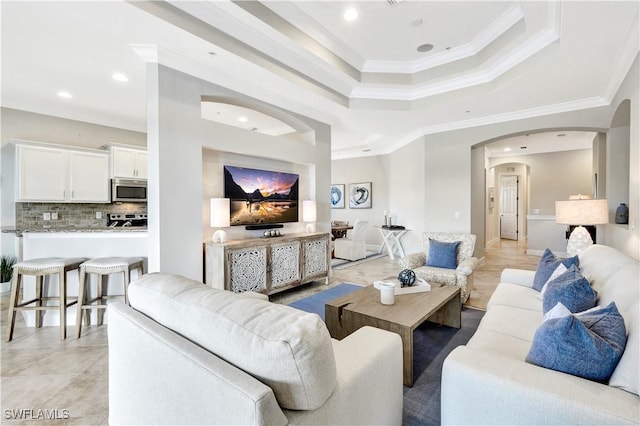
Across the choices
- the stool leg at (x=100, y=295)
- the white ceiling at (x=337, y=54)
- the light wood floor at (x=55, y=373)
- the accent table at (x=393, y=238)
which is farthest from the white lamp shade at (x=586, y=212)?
the stool leg at (x=100, y=295)

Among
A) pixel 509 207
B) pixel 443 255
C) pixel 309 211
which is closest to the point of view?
pixel 443 255

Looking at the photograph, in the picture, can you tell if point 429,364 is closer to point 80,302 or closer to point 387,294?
point 387,294

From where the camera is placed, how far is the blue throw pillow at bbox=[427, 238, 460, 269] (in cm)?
392

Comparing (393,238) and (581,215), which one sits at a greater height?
(581,215)

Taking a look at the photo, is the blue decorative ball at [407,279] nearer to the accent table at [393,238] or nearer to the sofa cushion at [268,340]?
the sofa cushion at [268,340]

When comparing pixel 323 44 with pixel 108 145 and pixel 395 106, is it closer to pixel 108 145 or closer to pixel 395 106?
pixel 395 106

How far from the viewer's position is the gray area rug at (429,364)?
179cm

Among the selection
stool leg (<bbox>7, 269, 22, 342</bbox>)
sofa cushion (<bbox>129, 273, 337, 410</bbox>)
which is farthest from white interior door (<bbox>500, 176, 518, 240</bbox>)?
stool leg (<bbox>7, 269, 22, 342</bbox>)

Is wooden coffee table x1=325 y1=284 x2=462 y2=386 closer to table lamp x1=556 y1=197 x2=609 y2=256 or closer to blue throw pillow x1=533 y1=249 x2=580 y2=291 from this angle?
blue throw pillow x1=533 y1=249 x2=580 y2=291

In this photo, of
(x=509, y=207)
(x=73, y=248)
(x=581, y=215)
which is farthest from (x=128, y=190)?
(x=509, y=207)

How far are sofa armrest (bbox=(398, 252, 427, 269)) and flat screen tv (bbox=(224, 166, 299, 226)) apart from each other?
1807mm

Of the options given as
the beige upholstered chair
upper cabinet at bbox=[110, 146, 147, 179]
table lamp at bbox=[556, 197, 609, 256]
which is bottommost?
the beige upholstered chair

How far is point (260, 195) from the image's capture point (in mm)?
4246

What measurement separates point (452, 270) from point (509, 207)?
8219mm
